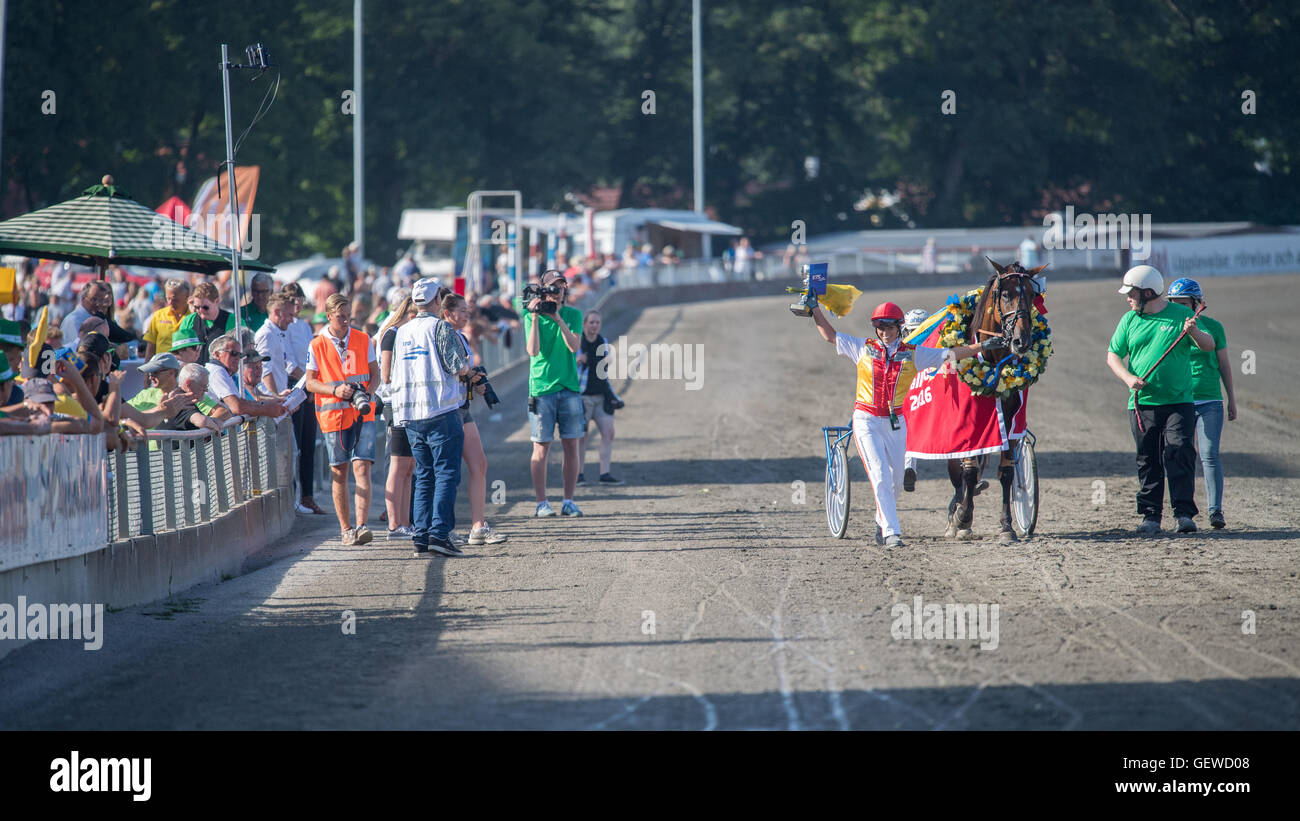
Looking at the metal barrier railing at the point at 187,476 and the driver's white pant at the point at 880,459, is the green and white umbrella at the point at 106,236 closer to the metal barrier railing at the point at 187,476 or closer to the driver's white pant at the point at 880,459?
the metal barrier railing at the point at 187,476

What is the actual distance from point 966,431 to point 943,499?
131 inches

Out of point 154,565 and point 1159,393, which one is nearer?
point 154,565

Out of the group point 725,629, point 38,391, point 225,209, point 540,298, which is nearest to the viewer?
point 725,629

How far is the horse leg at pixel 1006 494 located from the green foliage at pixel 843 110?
5676 centimetres

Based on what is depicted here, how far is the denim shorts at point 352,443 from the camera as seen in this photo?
12.6 m

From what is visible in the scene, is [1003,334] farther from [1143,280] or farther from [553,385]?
[553,385]

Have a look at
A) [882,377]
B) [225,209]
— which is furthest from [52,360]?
[225,209]

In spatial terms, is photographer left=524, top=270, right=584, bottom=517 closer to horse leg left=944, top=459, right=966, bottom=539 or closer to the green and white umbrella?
the green and white umbrella

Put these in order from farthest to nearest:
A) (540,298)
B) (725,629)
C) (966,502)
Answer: (540,298), (966,502), (725,629)

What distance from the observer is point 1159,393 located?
476 inches

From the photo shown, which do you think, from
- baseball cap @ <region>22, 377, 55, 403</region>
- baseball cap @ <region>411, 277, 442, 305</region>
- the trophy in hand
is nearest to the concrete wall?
baseball cap @ <region>22, 377, 55, 403</region>

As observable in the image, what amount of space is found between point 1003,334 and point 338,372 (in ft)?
17.2

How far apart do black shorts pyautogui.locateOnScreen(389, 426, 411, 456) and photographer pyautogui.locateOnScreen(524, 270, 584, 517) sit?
173 cm

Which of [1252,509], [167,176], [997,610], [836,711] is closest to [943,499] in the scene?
[1252,509]
